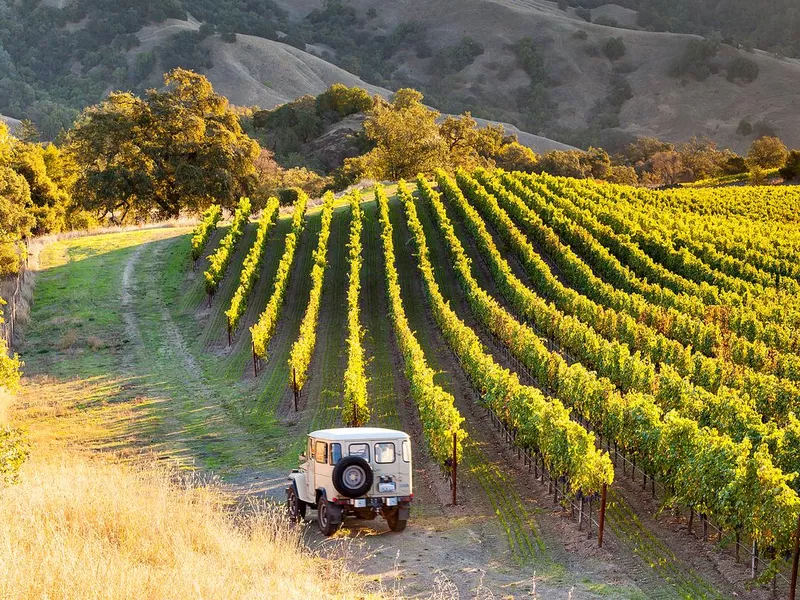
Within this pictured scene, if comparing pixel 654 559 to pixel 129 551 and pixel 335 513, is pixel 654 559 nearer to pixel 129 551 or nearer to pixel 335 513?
pixel 335 513

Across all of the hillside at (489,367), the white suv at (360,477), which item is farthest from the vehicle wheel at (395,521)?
the hillside at (489,367)

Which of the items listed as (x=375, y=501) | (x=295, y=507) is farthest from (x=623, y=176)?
(x=375, y=501)

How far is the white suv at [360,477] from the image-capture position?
2092cm

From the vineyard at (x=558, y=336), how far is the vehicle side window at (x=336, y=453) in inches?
167

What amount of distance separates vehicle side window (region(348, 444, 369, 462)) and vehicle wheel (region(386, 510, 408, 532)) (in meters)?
1.43

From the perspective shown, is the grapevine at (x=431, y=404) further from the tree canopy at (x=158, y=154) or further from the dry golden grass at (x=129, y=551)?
the tree canopy at (x=158, y=154)

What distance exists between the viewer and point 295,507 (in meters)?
22.6

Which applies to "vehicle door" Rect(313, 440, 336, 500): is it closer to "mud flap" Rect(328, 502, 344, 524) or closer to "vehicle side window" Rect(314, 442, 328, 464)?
"vehicle side window" Rect(314, 442, 328, 464)

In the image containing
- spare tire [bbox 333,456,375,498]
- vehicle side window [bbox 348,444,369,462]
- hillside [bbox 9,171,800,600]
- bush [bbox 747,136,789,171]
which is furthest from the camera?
bush [bbox 747,136,789,171]

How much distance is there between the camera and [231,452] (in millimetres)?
30297

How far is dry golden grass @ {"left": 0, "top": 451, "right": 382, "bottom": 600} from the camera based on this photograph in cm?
1137

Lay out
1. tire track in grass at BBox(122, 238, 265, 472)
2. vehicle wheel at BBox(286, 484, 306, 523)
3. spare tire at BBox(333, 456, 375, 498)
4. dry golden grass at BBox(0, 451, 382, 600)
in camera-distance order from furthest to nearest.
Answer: tire track in grass at BBox(122, 238, 265, 472) < vehicle wheel at BBox(286, 484, 306, 523) < spare tire at BBox(333, 456, 375, 498) < dry golden grass at BBox(0, 451, 382, 600)

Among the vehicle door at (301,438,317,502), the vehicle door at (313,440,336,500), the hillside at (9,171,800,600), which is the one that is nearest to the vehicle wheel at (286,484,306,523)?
the vehicle door at (301,438,317,502)

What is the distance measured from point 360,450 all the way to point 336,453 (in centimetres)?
55
